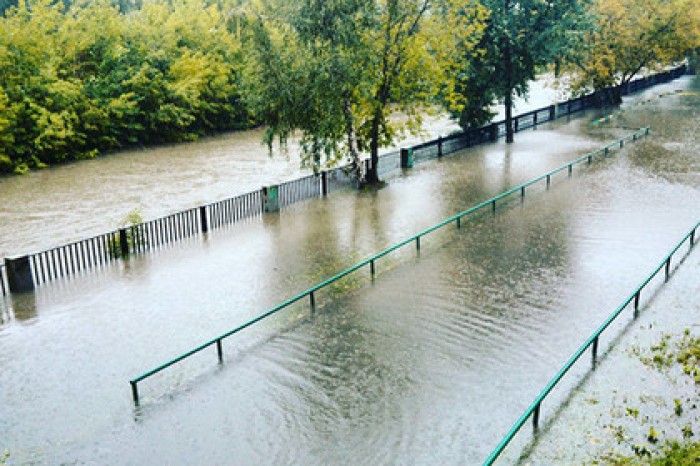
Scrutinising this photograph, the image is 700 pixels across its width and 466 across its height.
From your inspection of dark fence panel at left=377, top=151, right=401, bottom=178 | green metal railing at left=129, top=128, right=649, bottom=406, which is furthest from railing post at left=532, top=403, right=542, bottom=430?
dark fence panel at left=377, top=151, right=401, bottom=178

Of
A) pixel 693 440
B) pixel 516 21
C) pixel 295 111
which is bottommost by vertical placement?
pixel 693 440

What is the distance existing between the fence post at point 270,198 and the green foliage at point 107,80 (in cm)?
1700

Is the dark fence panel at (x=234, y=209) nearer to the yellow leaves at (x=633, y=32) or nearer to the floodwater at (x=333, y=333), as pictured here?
the floodwater at (x=333, y=333)

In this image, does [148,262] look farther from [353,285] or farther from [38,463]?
[38,463]

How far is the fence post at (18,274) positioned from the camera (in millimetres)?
15180

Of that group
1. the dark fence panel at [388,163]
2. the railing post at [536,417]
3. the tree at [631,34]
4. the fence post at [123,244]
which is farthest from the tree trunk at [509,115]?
the railing post at [536,417]

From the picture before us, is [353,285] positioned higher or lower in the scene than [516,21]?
lower

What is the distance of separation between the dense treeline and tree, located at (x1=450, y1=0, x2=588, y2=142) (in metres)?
0.07

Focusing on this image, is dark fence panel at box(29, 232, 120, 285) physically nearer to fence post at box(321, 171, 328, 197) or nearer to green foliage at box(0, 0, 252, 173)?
fence post at box(321, 171, 328, 197)

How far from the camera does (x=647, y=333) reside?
39.3ft

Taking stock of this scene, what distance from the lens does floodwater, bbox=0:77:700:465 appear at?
367 inches

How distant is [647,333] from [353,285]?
6273mm

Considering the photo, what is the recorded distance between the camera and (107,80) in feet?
130

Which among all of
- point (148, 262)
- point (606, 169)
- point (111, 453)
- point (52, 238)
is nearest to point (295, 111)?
point (148, 262)
